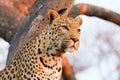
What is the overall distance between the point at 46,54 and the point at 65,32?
233mm

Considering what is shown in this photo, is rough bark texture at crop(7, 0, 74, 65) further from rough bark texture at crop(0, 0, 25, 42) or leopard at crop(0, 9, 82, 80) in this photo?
rough bark texture at crop(0, 0, 25, 42)

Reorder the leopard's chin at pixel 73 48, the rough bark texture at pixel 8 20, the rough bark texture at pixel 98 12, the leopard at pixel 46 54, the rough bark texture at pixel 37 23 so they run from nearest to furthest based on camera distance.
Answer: the leopard's chin at pixel 73 48 < the leopard at pixel 46 54 < the rough bark texture at pixel 37 23 < the rough bark texture at pixel 8 20 < the rough bark texture at pixel 98 12

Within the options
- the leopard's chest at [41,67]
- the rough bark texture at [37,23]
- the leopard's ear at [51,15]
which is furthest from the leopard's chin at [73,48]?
the rough bark texture at [37,23]

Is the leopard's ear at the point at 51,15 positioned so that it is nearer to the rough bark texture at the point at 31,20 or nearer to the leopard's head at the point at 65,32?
the leopard's head at the point at 65,32

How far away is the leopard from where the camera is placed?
10.00 feet

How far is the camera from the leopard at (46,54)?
3047 mm

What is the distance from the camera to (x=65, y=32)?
2996 millimetres

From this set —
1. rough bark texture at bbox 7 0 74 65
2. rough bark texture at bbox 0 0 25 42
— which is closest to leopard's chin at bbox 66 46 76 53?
rough bark texture at bbox 7 0 74 65

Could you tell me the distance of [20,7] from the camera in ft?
20.6

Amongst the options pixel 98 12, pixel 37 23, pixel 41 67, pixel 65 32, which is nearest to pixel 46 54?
pixel 41 67

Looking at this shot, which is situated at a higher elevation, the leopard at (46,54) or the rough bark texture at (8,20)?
the rough bark texture at (8,20)

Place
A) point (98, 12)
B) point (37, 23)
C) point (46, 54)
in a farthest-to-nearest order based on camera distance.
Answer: point (98, 12), point (37, 23), point (46, 54)

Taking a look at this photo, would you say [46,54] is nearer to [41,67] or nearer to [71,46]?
[41,67]

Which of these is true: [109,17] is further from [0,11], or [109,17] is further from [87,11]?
[0,11]
